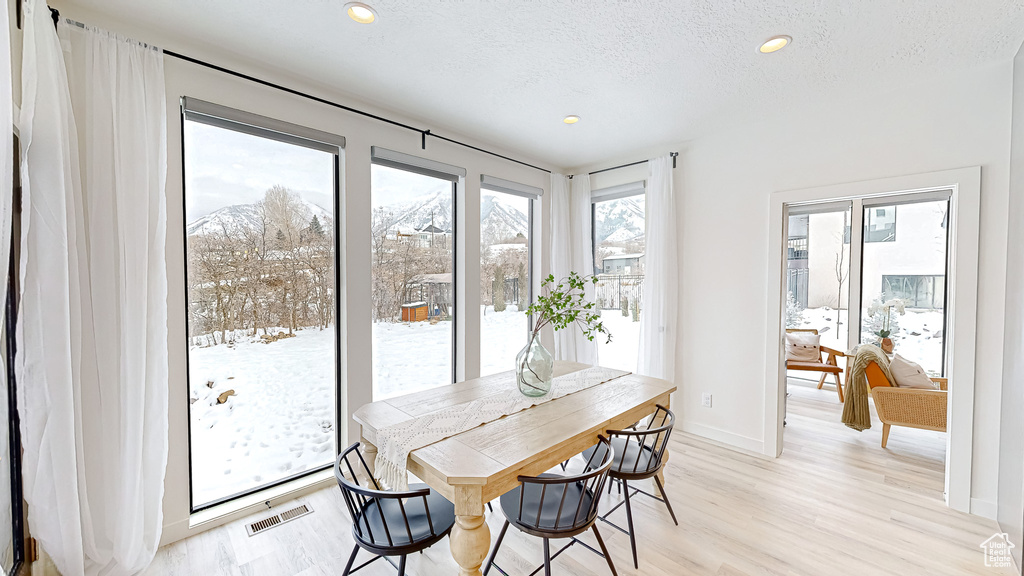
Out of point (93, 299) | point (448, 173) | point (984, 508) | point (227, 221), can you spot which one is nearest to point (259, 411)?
point (93, 299)

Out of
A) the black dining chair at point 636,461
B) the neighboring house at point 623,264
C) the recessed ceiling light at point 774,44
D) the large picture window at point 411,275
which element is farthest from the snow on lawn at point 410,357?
the recessed ceiling light at point 774,44

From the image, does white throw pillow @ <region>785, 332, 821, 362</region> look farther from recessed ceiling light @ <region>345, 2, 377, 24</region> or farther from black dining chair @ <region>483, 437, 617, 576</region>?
recessed ceiling light @ <region>345, 2, 377, 24</region>

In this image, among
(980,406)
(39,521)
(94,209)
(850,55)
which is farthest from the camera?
→ (980,406)

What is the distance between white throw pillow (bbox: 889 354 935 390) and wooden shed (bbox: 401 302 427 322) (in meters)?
3.88

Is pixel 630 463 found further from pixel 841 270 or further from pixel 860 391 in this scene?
pixel 841 270

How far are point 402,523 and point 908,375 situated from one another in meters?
4.05

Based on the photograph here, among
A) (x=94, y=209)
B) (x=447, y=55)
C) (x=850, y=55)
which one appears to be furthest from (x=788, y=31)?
(x=94, y=209)

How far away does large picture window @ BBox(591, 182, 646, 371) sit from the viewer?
3965 millimetres

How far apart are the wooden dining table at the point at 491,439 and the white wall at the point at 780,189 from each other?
1185mm

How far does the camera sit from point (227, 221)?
225 centimetres

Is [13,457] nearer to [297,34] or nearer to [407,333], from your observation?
[407,333]

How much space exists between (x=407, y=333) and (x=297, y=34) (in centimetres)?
197

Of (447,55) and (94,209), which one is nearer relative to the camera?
(94,209)

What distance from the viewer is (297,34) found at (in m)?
1.98
